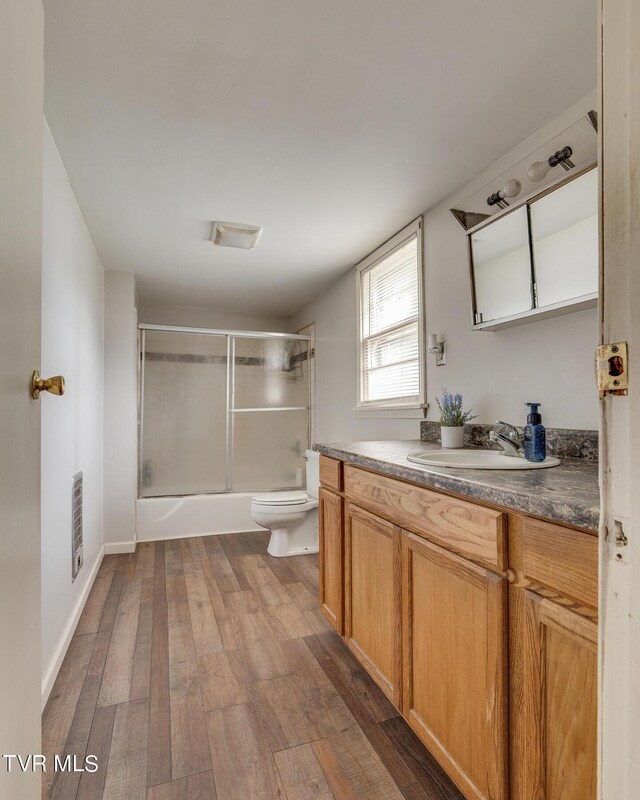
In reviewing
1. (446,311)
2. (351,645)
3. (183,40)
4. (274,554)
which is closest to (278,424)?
(274,554)

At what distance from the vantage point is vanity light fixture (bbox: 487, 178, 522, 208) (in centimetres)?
169

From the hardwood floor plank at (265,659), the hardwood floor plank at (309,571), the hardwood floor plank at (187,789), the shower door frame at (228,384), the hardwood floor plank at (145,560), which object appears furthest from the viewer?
the shower door frame at (228,384)

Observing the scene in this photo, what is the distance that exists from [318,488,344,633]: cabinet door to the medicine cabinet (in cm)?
105

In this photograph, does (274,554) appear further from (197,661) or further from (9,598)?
(9,598)

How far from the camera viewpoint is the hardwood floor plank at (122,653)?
166 cm

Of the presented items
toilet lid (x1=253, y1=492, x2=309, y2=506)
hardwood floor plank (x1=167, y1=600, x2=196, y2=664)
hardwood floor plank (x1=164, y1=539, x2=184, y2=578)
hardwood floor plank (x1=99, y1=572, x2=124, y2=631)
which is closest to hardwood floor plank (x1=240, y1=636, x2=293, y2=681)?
hardwood floor plank (x1=167, y1=600, x2=196, y2=664)

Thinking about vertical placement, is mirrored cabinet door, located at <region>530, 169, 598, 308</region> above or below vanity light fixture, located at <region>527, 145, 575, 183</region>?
below

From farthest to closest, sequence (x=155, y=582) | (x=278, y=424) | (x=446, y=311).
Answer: (x=278, y=424), (x=155, y=582), (x=446, y=311)

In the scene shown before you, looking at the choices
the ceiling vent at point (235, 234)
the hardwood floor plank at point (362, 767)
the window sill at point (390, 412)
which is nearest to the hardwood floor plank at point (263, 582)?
the hardwood floor plank at point (362, 767)

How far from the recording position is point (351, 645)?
1.81m

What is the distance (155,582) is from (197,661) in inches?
39.6

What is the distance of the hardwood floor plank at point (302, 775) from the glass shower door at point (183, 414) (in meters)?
2.74

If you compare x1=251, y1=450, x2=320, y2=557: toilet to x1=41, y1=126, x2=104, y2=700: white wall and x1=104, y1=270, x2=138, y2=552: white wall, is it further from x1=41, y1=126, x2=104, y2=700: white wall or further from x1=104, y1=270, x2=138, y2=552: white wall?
x1=41, y1=126, x2=104, y2=700: white wall

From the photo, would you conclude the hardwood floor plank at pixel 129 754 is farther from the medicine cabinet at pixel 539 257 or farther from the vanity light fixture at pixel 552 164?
the vanity light fixture at pixel 552 164
